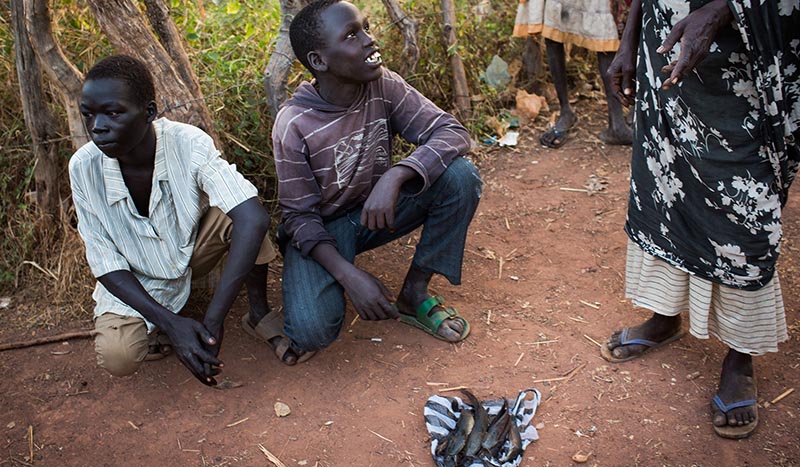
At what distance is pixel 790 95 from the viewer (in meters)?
2.03

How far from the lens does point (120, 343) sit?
8.48 feet

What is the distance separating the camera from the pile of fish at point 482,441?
228cm

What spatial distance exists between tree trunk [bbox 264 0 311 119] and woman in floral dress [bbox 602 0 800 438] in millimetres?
1526

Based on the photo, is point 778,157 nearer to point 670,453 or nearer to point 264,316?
point 670,453

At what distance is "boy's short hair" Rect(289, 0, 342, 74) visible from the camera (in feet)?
8.46

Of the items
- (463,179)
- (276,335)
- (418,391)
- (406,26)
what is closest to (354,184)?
(463,179)

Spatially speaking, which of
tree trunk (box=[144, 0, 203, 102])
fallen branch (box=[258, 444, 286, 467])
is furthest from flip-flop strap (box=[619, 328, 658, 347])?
tree trunk (box=[144, 0, 203, 102])

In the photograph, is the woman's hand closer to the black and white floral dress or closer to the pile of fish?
the black and white floral dress

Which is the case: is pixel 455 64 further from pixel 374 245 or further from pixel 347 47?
pixel 347 47

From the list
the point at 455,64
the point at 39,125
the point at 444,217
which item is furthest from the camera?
the point at 455,64

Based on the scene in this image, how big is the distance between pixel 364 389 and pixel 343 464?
1.21ft

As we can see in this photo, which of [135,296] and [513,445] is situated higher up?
[135,296]

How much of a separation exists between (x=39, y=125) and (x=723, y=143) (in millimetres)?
2956

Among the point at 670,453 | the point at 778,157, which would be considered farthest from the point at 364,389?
the point at 778,157
